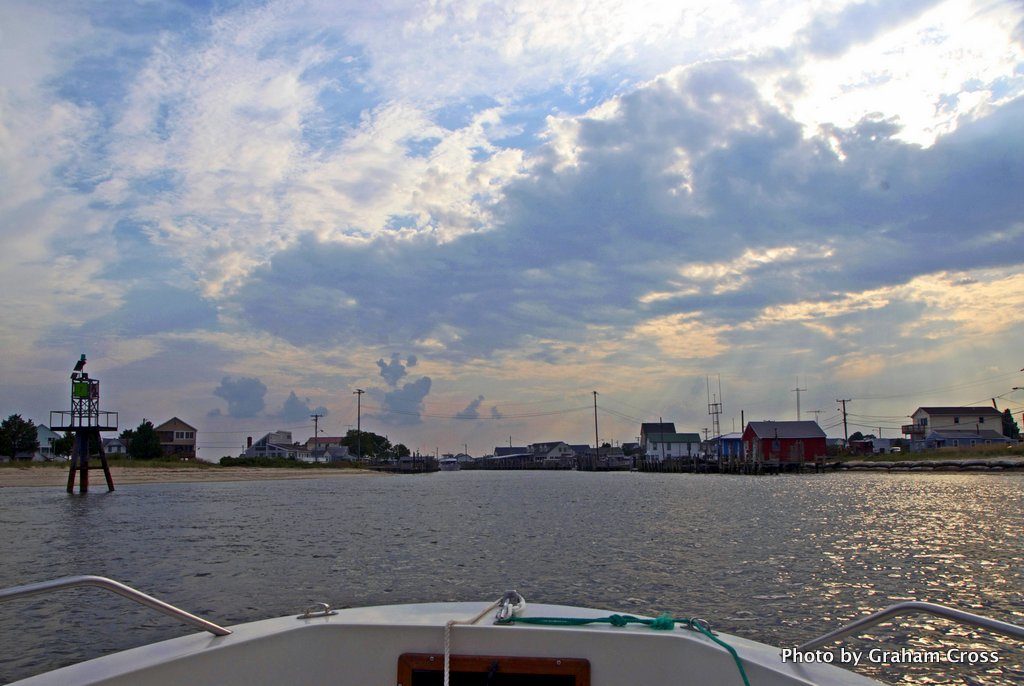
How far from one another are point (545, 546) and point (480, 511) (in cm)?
1555

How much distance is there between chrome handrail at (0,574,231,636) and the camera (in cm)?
346

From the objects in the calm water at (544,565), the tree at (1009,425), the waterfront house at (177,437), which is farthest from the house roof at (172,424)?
A: the tree at (1009,425)

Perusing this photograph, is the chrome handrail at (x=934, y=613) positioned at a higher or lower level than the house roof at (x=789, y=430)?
higher

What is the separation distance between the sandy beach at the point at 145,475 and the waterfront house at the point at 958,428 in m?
86.0

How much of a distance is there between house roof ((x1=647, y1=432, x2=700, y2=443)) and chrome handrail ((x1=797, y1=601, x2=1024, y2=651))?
139838mm

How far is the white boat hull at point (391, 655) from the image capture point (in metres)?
3.67

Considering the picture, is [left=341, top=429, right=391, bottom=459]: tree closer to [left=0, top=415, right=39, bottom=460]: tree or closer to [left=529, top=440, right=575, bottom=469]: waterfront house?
[left=529, top=440, right=575, bottom=469]: waterfront house

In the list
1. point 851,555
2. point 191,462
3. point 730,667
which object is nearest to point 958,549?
point 851,555

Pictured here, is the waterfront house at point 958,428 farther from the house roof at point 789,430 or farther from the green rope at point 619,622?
the green rope at point 619,622

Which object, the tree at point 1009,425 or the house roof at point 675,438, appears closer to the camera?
the tree at point 1009,425

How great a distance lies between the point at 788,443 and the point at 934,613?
100844 millimetres

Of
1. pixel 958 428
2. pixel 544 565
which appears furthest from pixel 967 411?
pixel 544 565

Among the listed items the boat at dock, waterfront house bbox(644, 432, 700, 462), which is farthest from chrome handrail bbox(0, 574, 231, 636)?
waterfront house bbox(644, 432, 700, 462)

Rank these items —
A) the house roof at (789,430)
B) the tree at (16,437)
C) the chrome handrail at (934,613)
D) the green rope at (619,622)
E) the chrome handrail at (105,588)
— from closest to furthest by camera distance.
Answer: the chrome handrail at (934,613), the chrome handrail at (105,588), the green rope at (619,622), the tree at (16,437), the house roof at (789,430)
